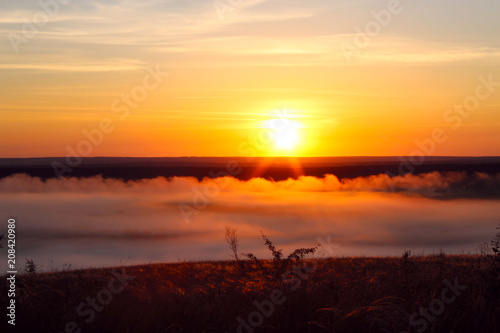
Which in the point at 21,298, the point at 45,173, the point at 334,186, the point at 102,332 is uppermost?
the point at 45,173

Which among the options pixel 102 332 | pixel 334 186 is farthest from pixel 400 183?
pixel 102 332

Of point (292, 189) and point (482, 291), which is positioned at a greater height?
point (292, 189)

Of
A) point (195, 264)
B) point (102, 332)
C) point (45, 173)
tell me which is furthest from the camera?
point (45, 173)

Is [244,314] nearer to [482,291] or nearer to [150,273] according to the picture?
[482,291]

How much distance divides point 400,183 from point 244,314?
160 metres

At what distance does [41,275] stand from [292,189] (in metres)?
143

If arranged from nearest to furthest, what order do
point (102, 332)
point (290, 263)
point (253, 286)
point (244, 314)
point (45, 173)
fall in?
point (102, 332), point (244, 314), point (253, 286), point (290, 263), point (45, 173)

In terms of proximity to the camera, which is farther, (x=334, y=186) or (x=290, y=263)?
(x=334, y=186)

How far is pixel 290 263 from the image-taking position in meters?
14.0

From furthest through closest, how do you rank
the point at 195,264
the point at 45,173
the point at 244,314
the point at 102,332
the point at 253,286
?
the point at 45,173 < the point at 195,264 < the point at 253,286 < the point at 244,314 < the point at 102,332

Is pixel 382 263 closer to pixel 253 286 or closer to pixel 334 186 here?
pixel 253 286

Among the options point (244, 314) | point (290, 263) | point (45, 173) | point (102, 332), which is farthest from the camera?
point (45, 173)

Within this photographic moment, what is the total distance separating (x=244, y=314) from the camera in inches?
328

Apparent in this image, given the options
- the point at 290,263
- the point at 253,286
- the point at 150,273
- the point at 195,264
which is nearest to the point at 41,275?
the point at 150,273
